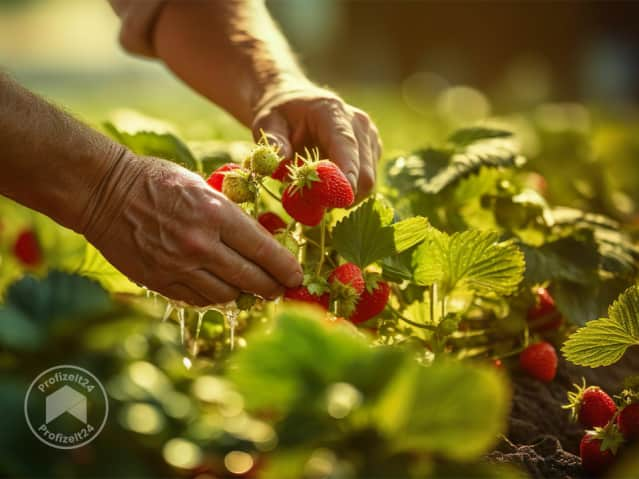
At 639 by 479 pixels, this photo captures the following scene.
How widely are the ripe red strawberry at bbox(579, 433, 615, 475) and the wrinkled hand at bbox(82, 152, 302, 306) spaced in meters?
0.47

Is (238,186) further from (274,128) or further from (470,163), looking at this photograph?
(470,163)

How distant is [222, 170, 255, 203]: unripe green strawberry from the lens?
1302mm

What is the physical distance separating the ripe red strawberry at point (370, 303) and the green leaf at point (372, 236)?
0.17 ft

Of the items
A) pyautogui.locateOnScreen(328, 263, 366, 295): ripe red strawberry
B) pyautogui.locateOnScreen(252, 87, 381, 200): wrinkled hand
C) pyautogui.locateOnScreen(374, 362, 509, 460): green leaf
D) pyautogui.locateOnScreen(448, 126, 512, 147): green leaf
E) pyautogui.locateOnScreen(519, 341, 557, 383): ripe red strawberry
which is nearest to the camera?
pyautogui.locateOnScreen(374, 362, 509, 460): green leaf

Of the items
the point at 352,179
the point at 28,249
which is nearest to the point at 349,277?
the point at 352,179

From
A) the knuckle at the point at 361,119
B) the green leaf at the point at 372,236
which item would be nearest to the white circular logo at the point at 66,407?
the green leaf at the point at 372,236

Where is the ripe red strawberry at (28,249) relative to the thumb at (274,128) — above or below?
below

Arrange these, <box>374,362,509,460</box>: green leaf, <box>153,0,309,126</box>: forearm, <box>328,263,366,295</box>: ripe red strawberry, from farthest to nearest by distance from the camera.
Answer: <box>153,0,309,126</box>: forearm < <box>328,263,366,295</box>: ripe red strawberry < <box>374,362,509,460</box>: green leaf

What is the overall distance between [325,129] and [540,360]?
23.4 inches

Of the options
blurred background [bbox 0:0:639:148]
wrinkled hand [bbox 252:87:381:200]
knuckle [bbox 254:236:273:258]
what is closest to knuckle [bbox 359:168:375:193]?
wrinkled hand [bbox 252:87:381:200]

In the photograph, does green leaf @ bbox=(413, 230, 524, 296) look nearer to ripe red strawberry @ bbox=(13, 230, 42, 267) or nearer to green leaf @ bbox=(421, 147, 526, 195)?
green leaf @ bbox=(421, 147, 526, 195)

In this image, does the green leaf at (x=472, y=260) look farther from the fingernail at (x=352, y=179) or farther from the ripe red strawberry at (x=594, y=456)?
the ripe red strawberry at (x=594, y=456)

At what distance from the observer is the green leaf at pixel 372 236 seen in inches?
53.6

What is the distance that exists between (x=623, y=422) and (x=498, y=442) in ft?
0.65
